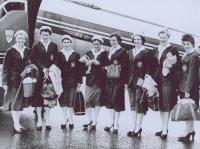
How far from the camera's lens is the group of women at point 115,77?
823 cm

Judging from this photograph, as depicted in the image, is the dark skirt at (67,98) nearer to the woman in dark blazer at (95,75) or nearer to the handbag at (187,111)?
the woman in dark blazer at (95,75)

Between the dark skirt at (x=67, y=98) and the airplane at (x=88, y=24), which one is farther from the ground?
the airplane at (x=88, y=24)

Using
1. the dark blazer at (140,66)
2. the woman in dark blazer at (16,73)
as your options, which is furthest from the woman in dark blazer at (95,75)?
the woman in dark blazer at (16,73)

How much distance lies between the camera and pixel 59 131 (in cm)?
853

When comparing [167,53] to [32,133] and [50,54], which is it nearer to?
[50,54]

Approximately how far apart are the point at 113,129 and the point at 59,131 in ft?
3.02

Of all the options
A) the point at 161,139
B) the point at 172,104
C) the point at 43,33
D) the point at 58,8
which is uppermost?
the point at 58,8

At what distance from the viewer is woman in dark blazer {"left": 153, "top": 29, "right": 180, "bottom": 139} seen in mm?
8242

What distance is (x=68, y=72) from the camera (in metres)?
8.73

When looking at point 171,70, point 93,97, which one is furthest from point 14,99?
point 171,70

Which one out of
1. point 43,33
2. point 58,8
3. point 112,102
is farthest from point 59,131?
point 58,8

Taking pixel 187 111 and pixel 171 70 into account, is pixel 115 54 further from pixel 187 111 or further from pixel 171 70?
pixel 187 111

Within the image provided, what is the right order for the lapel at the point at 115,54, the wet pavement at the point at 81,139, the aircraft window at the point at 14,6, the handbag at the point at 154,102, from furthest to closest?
the aircraft window at the point at 14,6 < the lapel at the point at 115,54 < the handbag at the point at 154,102 < the wet pavement at the point at 81,139

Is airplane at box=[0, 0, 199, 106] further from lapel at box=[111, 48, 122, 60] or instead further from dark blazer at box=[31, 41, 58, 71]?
dark blazer at box=[31, 41, 58, 71]
